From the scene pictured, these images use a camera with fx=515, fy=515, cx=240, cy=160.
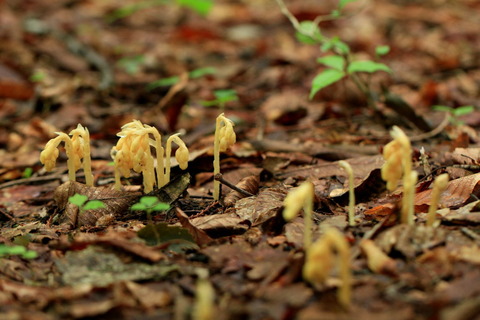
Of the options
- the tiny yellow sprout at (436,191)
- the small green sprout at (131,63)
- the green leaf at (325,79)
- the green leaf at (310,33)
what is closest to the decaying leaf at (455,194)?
the tiny yellow sprout at (436,191)

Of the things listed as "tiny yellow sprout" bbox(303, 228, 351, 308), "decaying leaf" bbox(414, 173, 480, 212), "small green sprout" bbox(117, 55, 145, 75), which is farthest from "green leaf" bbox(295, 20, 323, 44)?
"small green sprout" bbox(117, 55, 145, 75)

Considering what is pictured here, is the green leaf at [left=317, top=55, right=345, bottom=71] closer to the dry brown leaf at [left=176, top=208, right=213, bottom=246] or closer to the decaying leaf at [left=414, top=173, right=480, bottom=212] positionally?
the decaying leaf at [left=414, top=173, right=480, bottom=212]

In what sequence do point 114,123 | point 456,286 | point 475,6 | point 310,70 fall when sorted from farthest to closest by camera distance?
1. point 475,6
2. point 310,70
3. point 114,123
4. point 456,286

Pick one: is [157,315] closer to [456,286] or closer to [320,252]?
[320,252]

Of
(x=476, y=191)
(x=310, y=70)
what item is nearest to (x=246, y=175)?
(x=476, y=191)

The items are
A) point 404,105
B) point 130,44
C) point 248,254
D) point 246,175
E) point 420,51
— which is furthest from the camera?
point 130,44

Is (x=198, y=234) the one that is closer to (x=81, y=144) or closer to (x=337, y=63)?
(x=81, y=144)
